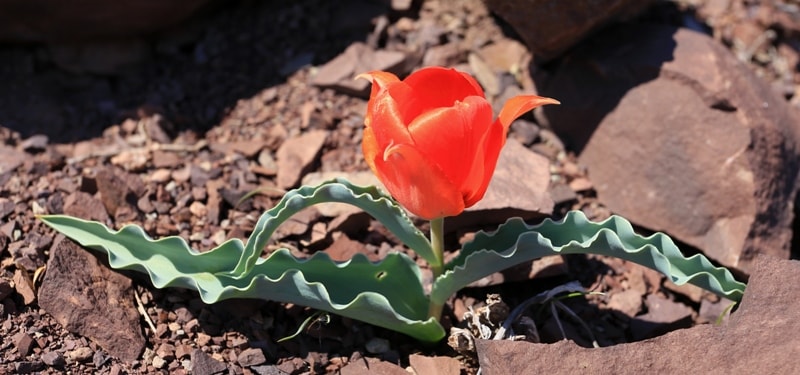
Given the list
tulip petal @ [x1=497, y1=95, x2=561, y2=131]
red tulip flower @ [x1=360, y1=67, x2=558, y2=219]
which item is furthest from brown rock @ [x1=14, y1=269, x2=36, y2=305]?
tulip petal @ [x1=497, y1=95, x2=561, y2=131]

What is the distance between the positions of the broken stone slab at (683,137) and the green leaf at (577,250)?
2.21 ft

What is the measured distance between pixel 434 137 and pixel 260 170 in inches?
49.9

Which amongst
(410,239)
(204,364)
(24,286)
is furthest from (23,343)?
(410,239)

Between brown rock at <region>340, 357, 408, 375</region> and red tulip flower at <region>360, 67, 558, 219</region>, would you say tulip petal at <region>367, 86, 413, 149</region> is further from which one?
brown rock at <region>340, 357, 408, 375</region>

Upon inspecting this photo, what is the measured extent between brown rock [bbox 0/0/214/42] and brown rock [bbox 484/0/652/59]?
1.32 m

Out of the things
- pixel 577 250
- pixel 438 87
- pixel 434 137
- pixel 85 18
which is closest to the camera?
pixel 434 137

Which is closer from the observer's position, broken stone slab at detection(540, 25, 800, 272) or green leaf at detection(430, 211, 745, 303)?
green leaf at detection(430, 211, 745, 303)

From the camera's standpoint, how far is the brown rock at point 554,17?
3.35 meters

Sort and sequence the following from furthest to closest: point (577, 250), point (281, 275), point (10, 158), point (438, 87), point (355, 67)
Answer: point (355, 67), point (10, 158), point (281, 275), point (577, 250), point (438, 87)

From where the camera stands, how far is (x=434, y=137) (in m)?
2.19

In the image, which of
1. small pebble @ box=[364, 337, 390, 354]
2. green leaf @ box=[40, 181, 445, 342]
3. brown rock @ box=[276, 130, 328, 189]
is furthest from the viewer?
brown rock @ box=[276, 130, 328, 189]

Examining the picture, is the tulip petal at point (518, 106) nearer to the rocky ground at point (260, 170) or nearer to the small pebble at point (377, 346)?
the rocky ground at point (260, 170)

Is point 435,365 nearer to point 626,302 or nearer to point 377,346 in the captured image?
point 377,346

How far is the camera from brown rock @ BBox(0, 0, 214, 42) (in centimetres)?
369
